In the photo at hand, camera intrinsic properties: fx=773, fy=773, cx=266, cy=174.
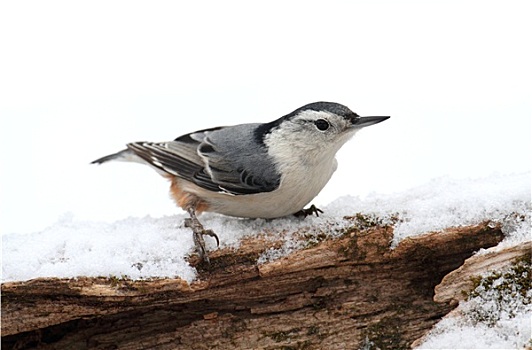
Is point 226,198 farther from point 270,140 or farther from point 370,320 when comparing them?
point 370,320

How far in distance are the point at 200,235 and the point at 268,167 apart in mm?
466

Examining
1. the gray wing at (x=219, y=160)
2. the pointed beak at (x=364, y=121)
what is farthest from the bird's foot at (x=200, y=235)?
the pointed beak at (x=364, y=121)

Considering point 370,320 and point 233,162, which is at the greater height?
point 233,162

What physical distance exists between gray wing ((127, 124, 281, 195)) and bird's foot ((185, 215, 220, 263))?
0.72 feet

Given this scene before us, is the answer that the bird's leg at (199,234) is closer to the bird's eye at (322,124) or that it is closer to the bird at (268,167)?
the bird at (268,167)

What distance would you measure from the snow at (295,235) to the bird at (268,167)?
9cm

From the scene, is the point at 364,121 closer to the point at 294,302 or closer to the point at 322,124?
the point at 322,124

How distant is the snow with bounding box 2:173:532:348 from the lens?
2832 mm

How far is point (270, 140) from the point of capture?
359cm

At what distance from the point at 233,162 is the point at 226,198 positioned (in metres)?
0.20

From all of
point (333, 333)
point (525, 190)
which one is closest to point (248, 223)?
point (333, 333)

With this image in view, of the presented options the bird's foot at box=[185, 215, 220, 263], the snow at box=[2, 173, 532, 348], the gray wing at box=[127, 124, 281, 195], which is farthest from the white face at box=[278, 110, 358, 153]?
the bird's foot at box=[185, 215, 220, 263]

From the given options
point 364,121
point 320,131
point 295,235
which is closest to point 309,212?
point 295,235

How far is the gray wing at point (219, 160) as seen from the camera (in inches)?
136
